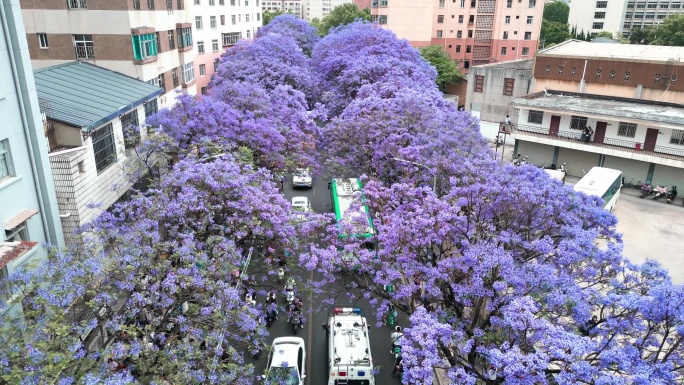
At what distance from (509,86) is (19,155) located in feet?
127

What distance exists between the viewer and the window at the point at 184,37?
3122 centimetres

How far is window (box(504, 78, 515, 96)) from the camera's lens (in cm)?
4319

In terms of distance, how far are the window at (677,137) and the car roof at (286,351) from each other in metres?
29.0

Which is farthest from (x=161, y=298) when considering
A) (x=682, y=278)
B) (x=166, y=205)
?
(x=682, y=278)

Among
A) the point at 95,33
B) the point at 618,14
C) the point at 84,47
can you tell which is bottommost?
the point at 84,47

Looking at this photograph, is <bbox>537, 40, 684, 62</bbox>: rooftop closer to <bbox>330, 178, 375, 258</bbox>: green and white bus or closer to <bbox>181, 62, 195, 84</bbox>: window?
<bbox>330, 178, 375, 258</bbox>: green and white bus

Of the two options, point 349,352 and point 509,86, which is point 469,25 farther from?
point 349,352

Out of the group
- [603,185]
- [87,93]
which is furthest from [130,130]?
[603,185]

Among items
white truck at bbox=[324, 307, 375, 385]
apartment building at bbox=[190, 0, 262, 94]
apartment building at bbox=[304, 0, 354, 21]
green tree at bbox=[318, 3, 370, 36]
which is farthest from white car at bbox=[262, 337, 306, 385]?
apartment building at bbox=[304, 0, 354, 21]

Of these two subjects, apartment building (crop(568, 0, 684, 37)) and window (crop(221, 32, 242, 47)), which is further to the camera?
apartment building (crop(568, 0, 684, 37))

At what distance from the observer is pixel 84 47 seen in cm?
2405

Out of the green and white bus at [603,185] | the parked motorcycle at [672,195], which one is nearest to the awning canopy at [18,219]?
the green and white bus at [603,185]

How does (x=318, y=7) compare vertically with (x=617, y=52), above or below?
above

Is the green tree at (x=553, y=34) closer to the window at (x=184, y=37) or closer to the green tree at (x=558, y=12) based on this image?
the green tree at (x=558, y=12)
